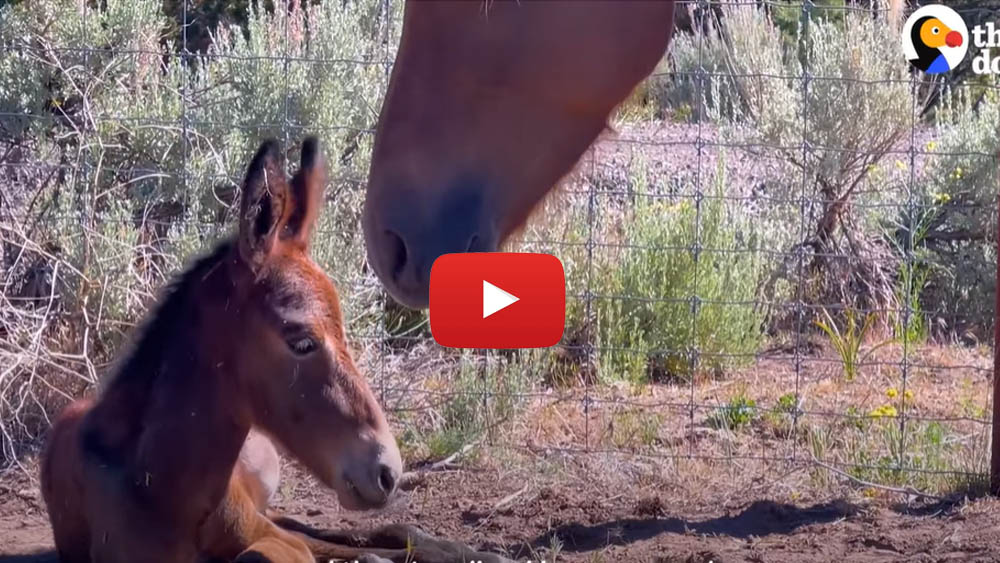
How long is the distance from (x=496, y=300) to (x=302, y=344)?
1.89 feet

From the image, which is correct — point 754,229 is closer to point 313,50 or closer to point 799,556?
point 313,50

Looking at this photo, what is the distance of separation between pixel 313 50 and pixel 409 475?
2.45m

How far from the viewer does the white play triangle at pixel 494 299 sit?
2926 mm

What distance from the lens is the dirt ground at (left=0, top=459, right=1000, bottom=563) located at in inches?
166

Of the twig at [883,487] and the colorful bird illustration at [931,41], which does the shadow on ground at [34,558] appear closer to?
the twig at [883,487]

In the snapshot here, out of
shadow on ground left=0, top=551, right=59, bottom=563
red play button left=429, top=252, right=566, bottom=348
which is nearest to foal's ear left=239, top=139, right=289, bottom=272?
red play button left=429, top=252, right=566, bottom=348

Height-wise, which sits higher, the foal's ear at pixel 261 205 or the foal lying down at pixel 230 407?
the foal's ear at pixel 261 205

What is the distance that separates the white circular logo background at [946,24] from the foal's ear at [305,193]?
369 centimetres

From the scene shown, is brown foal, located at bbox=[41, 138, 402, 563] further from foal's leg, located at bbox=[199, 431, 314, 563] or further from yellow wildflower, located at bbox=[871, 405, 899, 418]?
yellow wildflower, located at bbox=[871, 405, 899, 418]

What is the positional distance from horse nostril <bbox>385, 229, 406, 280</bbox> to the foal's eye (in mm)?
818

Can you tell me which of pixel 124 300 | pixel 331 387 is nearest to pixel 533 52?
pixel 331 387

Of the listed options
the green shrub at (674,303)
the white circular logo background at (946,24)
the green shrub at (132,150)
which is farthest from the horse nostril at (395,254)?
the white circular logo background at (946,24)

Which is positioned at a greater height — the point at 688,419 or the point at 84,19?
the point at 84,19

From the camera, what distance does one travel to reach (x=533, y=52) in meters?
2.48
